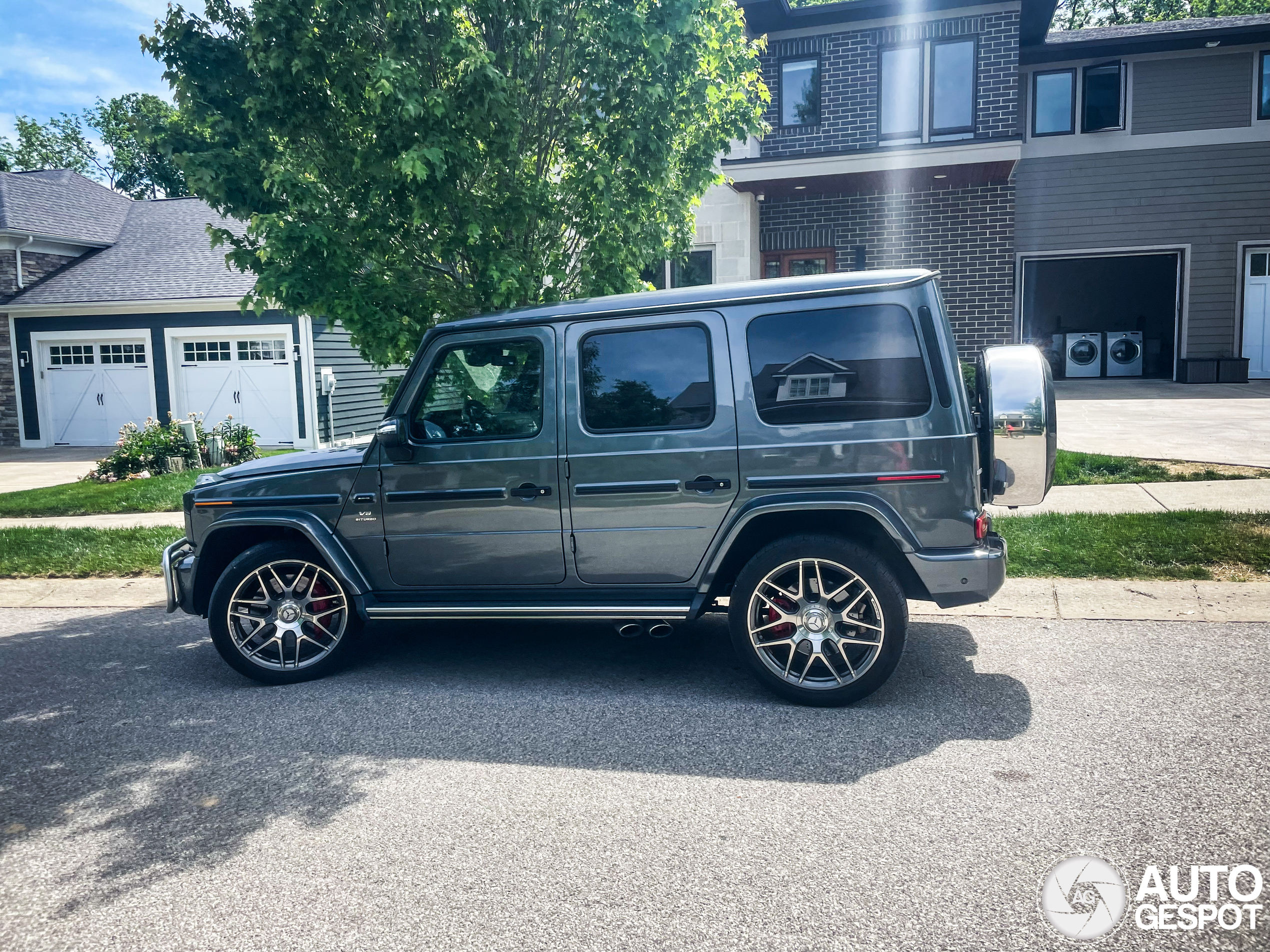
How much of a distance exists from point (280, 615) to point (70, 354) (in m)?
18.9

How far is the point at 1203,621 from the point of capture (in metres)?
5.93

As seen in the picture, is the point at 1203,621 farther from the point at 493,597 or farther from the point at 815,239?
the point at 815,239

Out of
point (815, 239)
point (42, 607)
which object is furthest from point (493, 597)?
point (815, 239)

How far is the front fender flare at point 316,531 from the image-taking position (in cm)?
530

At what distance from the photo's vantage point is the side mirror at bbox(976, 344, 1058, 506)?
473 cm

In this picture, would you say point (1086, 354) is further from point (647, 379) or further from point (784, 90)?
point (647, 379)

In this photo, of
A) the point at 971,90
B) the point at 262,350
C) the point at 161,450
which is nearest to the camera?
the point at 161,450

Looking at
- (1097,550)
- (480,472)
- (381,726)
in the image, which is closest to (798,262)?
(1097,550)

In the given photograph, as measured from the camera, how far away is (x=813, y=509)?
4.70m

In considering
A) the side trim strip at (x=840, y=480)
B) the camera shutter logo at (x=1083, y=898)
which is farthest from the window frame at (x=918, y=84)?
the camera shutter logo at (x=1083, y=898)

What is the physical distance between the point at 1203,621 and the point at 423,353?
4943 millimetres

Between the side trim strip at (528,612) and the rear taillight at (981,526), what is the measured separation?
4.78ft

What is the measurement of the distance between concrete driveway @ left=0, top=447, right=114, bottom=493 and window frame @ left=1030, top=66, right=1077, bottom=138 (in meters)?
19.6

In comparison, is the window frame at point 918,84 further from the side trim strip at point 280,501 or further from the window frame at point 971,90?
the side trim strip at point 280,501
